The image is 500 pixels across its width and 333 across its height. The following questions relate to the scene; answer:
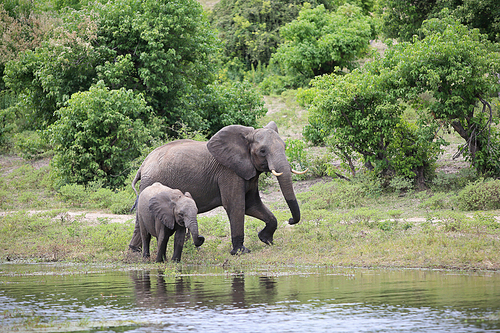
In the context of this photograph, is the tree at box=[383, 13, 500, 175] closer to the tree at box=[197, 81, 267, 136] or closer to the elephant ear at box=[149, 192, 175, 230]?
the elephant ear at box=[149, 192, 175, 230]

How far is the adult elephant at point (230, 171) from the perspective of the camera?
12.7 meters

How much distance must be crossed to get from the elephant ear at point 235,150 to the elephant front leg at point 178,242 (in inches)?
68.8

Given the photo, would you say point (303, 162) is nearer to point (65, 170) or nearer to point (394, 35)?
point (394, 35)

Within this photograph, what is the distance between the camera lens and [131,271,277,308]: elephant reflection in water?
26.6ft

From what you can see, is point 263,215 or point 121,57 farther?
point 121,57

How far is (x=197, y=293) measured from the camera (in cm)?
876

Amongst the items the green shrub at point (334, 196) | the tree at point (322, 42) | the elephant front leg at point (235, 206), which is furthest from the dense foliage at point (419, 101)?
the tree at point (322, 42)

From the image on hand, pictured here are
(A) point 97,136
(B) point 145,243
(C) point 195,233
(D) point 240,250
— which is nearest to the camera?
(C) point 195,233

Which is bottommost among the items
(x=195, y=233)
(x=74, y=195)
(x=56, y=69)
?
(x=195, y=233)

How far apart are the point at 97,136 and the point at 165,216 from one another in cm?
1097

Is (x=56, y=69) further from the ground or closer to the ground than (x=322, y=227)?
further from the ground

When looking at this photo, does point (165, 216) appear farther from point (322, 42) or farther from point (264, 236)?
point (322, 42)

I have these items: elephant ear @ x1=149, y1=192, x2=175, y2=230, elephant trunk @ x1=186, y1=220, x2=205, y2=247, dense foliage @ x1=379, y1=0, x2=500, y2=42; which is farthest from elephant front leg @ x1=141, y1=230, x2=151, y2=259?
dense foliage @ x1=379, y1=0, x2=500, y2=42

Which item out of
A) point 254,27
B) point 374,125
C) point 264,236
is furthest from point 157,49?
point 254,27
